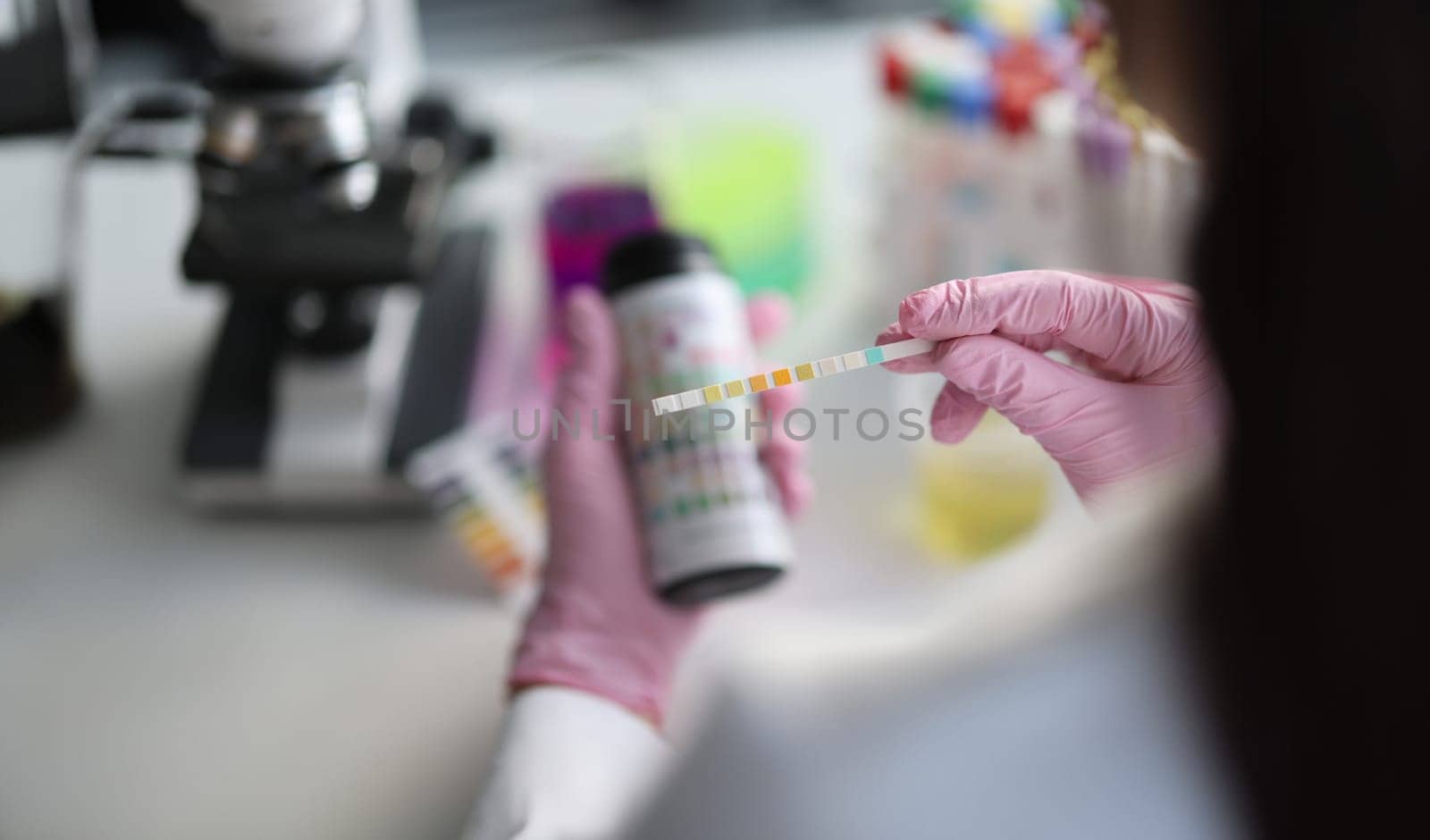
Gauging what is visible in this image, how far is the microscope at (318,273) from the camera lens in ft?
2.57

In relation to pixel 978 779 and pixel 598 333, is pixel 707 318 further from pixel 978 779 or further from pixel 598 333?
pixel 978 779

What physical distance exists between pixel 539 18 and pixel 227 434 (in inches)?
64.9

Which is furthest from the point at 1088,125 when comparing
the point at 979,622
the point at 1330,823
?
the point at 1330,823

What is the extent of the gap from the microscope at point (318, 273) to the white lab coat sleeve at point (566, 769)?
0.96 feet

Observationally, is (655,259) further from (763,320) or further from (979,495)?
(979,495)

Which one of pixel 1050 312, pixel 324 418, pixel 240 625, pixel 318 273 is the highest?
pixel 1050 312

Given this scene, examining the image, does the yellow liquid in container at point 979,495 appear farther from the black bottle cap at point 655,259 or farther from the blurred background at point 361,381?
the black bottle cap at point 655,259

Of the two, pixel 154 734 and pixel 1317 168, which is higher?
pixel 1317 168

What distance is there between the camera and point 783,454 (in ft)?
2.52

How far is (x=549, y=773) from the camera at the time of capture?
0.61 metres

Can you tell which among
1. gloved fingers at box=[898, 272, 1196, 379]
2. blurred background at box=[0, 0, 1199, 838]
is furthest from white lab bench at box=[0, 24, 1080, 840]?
gloved fingers at box=[898, 272, 1196, 379]

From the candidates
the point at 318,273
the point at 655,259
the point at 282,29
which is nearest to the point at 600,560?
the point at 655,259

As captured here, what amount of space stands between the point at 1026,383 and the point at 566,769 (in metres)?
0.33

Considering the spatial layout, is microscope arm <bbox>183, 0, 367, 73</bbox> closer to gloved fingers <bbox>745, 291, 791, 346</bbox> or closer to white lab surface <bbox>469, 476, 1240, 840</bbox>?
gloved fingers <bbox>745, 291, 791, 346</bbox>
